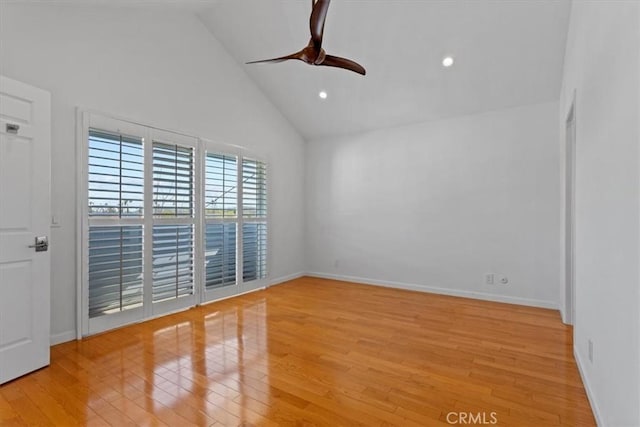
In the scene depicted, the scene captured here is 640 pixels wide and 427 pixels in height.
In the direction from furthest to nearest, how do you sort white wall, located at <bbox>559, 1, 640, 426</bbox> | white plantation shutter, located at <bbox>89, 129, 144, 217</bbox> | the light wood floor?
white plantation shutter, located at <bbox>89, 129, 144, 217</bbox> < the light wood floor < white wall, located at <bbox>559, 1, 640, 426</bbox>

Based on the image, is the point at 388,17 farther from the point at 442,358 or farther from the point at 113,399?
the point at 113,399

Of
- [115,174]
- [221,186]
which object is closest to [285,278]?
[221,186]

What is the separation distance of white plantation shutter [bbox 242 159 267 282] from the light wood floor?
3.98ft

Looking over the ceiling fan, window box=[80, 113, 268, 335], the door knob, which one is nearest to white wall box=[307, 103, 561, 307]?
window box=[80, 113, 268, 335]

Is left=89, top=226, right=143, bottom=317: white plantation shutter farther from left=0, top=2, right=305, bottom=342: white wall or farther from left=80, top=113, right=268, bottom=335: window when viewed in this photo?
left=0, top=2, right=305, bottom=342: white wall

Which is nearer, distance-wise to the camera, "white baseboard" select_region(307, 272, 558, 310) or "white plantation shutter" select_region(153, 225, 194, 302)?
"white plantation shutter" select_region(153, 225, 194, 302)

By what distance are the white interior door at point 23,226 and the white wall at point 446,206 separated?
167 inches

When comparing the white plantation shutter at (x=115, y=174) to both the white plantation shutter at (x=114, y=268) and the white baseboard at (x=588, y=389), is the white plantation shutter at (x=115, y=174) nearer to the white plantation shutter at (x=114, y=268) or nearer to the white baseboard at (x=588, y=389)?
the white plantation shutter at (x=114, y=268)

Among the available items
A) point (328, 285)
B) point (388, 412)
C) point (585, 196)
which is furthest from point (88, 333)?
point (585, 196)

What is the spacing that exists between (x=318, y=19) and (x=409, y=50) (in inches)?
79.4

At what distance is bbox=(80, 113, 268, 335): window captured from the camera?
3219mm

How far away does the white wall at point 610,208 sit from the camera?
1.32m

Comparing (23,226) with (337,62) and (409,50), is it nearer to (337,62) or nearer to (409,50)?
(337,62)

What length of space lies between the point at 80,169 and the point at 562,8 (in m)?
5.01
